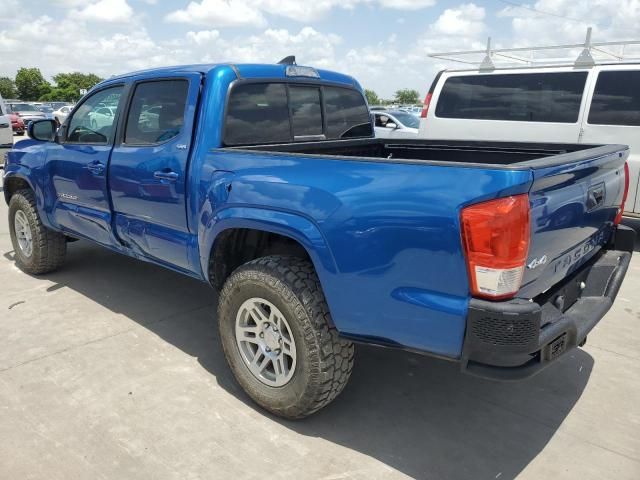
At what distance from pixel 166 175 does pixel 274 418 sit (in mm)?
1589

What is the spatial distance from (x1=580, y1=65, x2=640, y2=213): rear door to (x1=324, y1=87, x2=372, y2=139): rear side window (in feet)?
10.7

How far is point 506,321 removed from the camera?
1.99m

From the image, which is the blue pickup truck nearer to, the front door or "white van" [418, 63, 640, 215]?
the front door

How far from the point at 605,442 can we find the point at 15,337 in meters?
3.81

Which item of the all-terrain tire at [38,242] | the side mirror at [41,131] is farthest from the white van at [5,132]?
the side mirror at [41,131]

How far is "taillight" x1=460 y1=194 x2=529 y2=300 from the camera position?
1.96m

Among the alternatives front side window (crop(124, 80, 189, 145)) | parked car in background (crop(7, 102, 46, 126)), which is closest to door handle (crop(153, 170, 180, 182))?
front side window (crop(124, 80, 189, 145))

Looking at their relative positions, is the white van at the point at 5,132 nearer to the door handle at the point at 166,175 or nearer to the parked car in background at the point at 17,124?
the door handle at the point at 166,175

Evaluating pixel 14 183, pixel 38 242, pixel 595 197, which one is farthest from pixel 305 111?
pixel 14 183

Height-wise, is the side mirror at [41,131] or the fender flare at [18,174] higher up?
the side mirror at [41,131]

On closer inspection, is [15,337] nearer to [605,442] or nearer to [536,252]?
[536,252]

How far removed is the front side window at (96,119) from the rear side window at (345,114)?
1561 mm

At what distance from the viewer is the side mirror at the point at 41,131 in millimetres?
4602

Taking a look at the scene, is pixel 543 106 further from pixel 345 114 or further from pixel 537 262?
pixel 537 262
